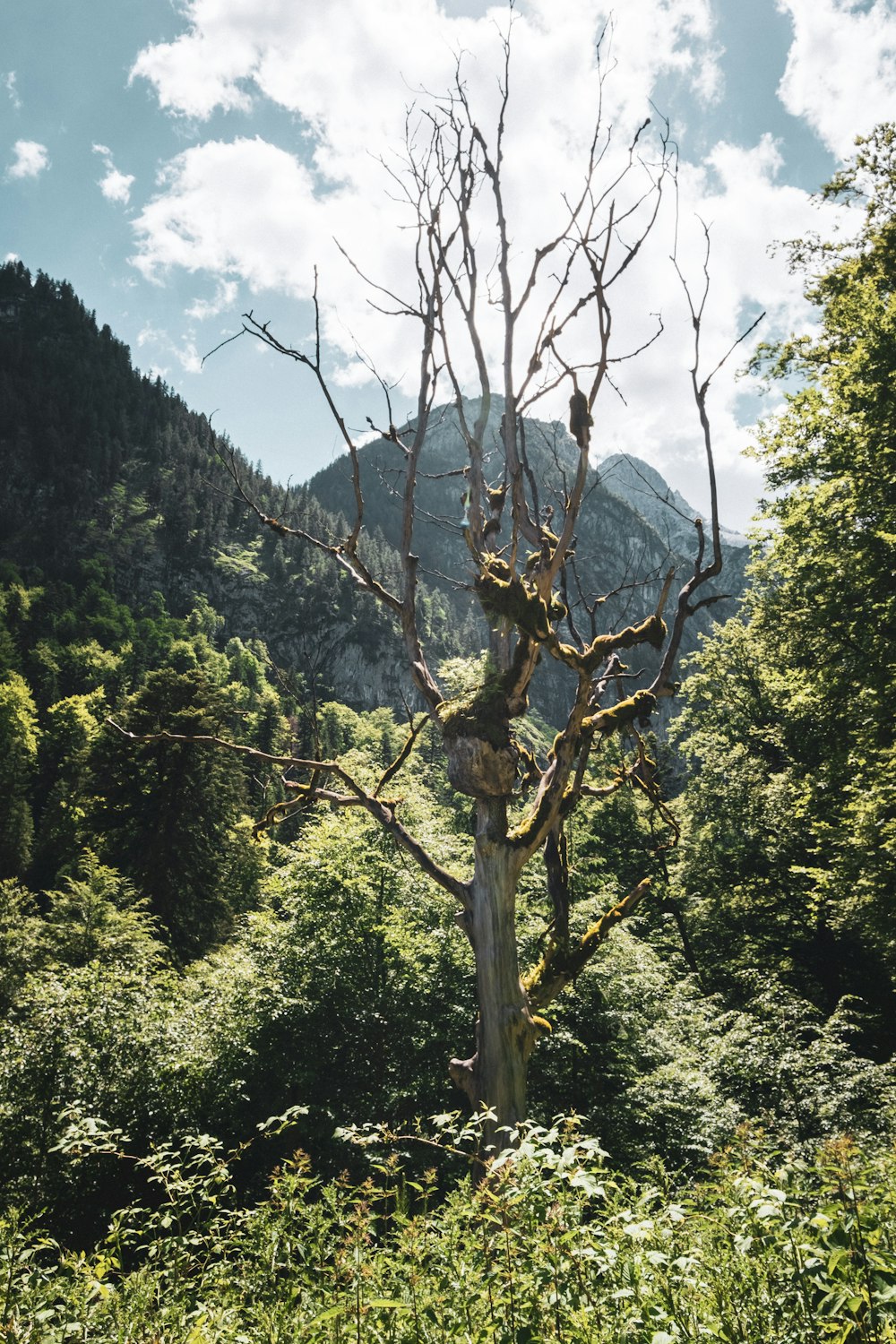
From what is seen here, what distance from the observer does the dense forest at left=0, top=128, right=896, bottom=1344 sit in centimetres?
201

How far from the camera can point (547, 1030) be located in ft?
14.7

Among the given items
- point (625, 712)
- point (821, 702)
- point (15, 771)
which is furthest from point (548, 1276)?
point (15, 771)

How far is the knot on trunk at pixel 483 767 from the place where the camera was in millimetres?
4598

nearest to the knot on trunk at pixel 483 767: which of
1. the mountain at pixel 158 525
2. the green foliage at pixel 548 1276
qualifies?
the green foliage at pixel 548 1276

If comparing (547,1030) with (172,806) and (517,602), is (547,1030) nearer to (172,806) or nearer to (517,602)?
(517,602)

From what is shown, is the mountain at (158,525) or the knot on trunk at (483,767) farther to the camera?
the mountain at (158,525)

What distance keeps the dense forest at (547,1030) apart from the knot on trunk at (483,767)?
452 millimetres

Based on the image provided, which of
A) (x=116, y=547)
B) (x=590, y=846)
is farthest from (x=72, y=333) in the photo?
(x=590, y=846)

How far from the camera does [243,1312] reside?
2.61m

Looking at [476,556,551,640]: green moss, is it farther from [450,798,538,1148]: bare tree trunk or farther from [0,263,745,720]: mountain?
[0,263,745,720]: mountain

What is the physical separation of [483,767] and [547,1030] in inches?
71.0

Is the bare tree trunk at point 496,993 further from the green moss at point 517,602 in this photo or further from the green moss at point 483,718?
the green moss at point 517,602

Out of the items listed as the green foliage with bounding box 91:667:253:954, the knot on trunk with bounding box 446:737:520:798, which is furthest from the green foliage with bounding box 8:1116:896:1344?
the green foliage with bounding box 91:667:253:954

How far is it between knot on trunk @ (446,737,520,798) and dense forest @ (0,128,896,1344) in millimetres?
452
